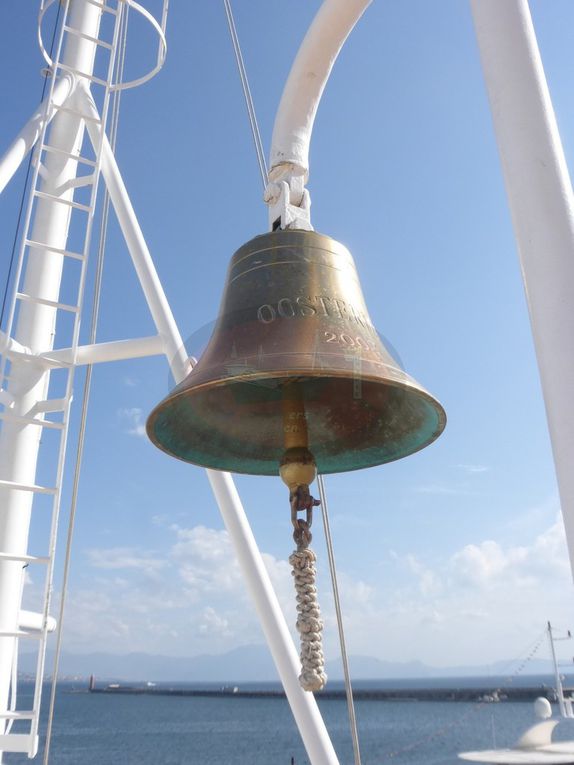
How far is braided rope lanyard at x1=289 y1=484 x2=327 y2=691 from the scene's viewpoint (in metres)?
1.95

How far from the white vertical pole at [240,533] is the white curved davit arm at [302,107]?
3.20ft

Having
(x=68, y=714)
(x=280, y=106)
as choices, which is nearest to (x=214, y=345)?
(x=280, y=106)

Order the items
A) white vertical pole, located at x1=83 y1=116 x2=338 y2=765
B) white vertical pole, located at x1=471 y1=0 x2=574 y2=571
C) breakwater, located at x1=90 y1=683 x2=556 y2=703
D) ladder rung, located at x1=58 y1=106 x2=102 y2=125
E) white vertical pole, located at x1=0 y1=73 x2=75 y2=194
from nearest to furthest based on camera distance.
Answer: white vertical pole, located at x1=471 y1=0 x2=574 y2=571
white vertical pole, located at x1=83 y1=116 x2=338 y2=765
white vertical pole, located at x1=0 y1=73 x2=75 y2=194
ladder rung, located at x1=58 y1=106 x2=102 y2=125
breakwater, located at x1=90 y1=683 x2=556 y2=703

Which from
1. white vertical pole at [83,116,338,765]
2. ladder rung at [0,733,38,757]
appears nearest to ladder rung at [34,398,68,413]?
white vertical pole at [83,116,338,765]

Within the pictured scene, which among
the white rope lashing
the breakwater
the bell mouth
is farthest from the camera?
the breakwater

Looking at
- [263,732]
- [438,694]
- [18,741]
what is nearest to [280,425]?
[18,741]

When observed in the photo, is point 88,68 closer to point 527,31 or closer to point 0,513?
point 0,513

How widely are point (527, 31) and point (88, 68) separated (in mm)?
4683

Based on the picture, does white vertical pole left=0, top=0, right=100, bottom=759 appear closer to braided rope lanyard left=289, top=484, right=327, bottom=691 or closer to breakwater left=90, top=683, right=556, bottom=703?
braided rope lanyard left=289, top=484, right=327, bottom=691

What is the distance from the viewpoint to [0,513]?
181 inches

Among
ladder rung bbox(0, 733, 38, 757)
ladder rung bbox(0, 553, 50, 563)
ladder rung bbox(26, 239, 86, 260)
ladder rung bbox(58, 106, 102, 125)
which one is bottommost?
ladder rung bbox(0, 733, 38, 757)

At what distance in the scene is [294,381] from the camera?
2.50 m

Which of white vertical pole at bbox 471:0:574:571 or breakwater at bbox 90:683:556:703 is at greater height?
breakwater at bbox 90:683:556:703

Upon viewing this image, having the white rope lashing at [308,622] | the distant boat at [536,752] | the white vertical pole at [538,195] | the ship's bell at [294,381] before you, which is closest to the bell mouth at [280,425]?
the ship's bell at [294,381]
